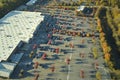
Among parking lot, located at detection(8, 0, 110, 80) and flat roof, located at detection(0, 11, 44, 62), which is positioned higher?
flat roof, located at detection(0, 11, 44, 62)

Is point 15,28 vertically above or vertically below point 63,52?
above

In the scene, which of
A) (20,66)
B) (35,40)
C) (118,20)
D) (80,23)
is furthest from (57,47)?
(118,20)

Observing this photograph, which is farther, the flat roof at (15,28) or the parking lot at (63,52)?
the flat roof at (15,28)

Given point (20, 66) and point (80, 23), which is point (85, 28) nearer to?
point (80, 23)

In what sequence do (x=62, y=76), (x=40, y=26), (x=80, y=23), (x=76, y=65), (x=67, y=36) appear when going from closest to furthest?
(x=62, y=76) < (x=76, y=65) < (x=67, y=36) < (x=40, y=26) < (x=80, y=23)

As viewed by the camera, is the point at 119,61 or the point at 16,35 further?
the point at 16,35

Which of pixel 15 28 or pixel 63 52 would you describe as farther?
pixel 15 28

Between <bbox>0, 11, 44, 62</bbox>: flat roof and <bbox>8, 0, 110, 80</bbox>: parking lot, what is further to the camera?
<bbox>0, 11, 44, 62</bbox>: flat roof

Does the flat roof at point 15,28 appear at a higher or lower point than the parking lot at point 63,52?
higher
